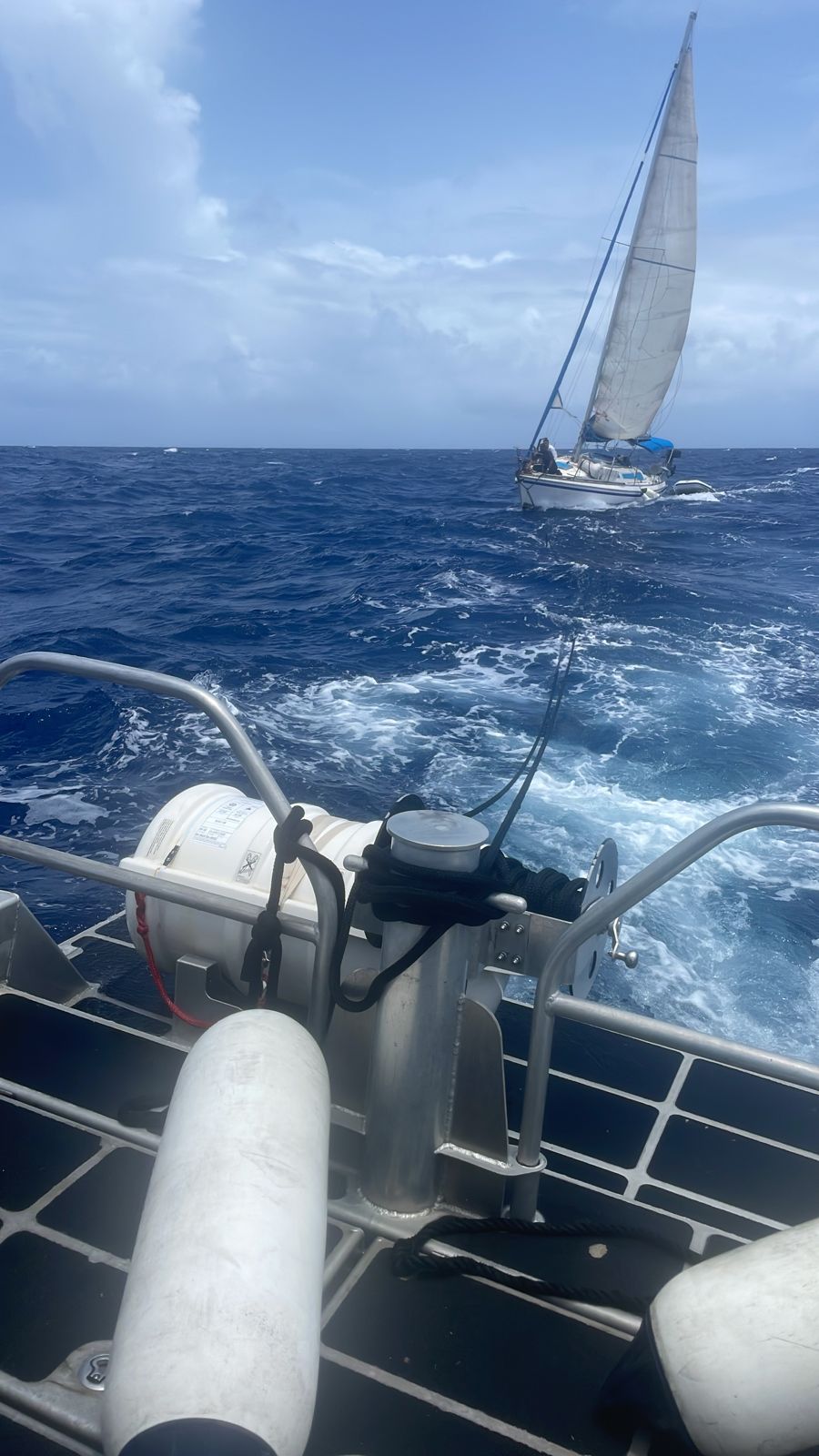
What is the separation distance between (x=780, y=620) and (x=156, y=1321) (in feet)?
54.3

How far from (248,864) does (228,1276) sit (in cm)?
159

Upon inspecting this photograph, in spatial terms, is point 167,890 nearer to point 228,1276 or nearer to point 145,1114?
point 145,1114

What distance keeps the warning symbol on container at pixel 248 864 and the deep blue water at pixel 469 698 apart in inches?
138

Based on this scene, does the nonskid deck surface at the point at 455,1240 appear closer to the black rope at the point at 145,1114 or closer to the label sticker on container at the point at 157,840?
the black rope at the point at 145,1114

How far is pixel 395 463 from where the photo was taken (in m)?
65.7

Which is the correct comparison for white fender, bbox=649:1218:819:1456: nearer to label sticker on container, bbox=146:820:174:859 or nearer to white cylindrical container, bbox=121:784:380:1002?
white cylindrical container, bbox=121:784:380:1002

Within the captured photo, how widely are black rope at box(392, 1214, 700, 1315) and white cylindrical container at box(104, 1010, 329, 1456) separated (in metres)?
0.56

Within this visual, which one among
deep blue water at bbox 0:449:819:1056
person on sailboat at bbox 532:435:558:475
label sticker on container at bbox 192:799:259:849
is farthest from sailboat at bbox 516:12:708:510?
label sticker on container at bbox 192:799:259:849

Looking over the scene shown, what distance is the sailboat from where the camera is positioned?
34750 millimetres

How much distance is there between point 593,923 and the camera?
1870 millimetres

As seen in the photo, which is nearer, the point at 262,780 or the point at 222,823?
the point at 262,780

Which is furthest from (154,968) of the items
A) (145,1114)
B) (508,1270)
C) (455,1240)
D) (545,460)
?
(545,460)

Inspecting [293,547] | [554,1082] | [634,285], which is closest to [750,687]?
[554,1082]

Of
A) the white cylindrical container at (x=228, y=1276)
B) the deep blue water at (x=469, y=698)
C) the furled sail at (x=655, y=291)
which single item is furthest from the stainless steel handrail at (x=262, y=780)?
the furled sail at (x=655, y=291)
